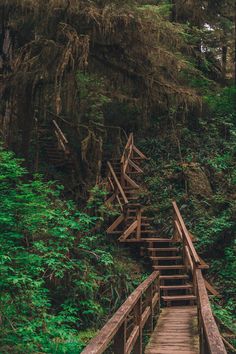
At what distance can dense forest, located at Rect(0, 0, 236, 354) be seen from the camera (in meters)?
6.68

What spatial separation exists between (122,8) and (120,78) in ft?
7.23

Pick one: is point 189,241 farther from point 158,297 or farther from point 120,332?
point 120,332

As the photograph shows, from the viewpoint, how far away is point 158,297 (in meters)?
9.08

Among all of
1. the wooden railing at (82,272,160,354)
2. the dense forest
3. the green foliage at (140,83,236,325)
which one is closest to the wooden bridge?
the wooden railing at (82,272,160,354)

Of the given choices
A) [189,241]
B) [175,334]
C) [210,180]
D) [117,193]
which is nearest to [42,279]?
[175,334]

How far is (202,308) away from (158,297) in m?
4.38

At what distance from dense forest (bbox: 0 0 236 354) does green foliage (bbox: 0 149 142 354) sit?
27mm

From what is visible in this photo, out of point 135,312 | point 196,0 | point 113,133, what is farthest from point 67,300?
point 196,0

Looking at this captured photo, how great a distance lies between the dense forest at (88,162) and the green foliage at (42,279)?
1.1 inches

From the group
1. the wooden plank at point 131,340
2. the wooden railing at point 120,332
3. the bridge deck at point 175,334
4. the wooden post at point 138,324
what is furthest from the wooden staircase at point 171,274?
the wooden plank at point 131,340

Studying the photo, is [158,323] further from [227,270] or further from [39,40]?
[39,40]

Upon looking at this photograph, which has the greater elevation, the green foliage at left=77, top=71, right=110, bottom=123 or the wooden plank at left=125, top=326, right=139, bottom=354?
the green foliage at left=77, top=71, right=110, bottom=123

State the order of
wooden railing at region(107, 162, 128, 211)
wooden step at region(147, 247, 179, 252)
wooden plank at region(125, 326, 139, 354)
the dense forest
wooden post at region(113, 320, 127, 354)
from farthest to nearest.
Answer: wooden railing at region(107, 162, 128, 211), wooden step at region(147, 247, 179, 252), the dense forest, wooden plank at region(125, 326, 139, 354), wooden post at region(113, 320, 127, 354)

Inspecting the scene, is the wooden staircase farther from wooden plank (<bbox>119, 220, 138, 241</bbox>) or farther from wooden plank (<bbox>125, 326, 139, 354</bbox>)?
wooden plank (<bbox>125, 326, 139, 354</bbox>)
